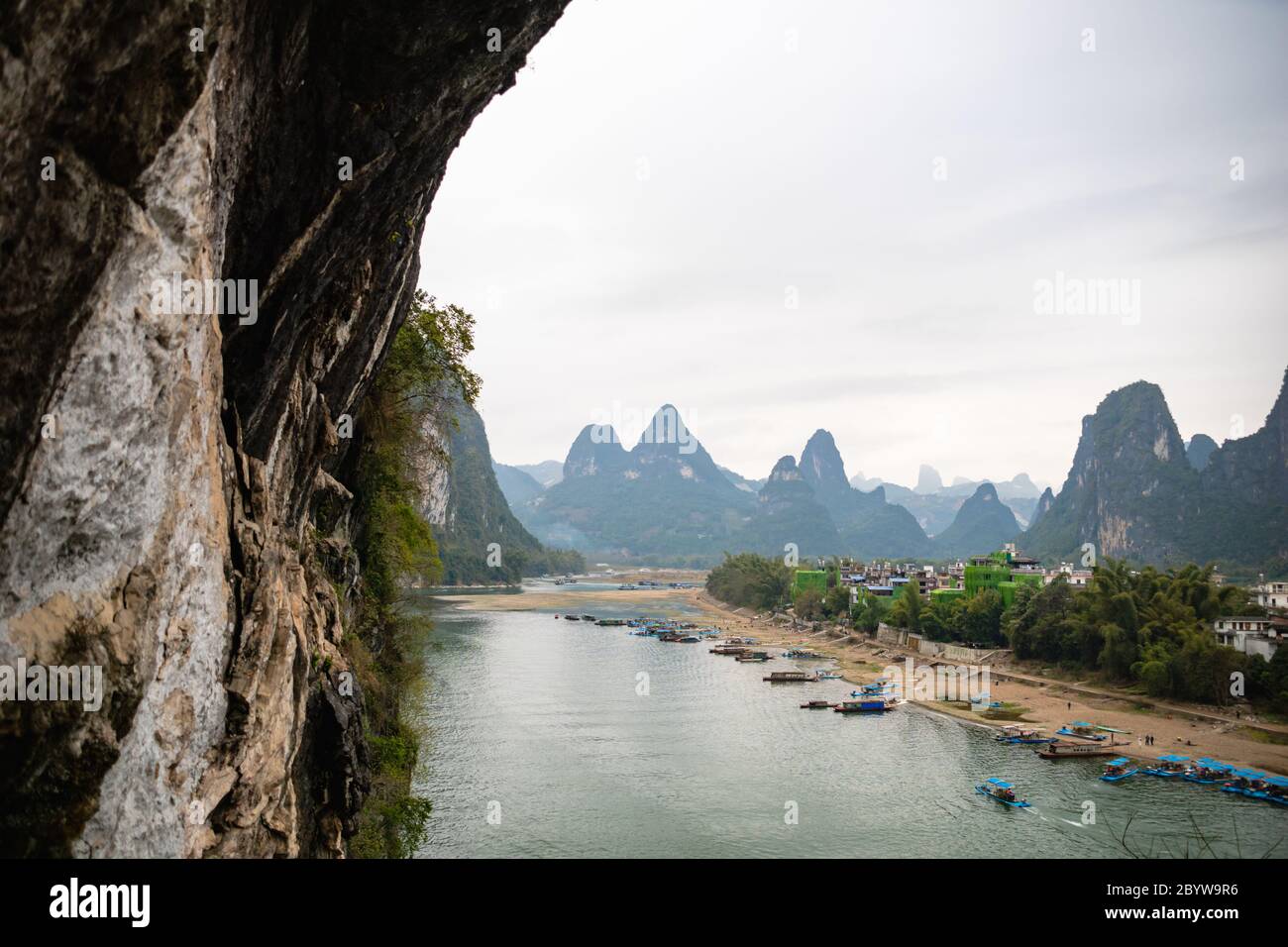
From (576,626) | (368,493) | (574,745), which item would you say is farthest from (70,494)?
(576,626)

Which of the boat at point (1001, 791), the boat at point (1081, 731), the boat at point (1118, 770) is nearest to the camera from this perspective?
the boat at point (1001, 791)

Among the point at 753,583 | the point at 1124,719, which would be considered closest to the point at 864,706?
the point at 1124,719

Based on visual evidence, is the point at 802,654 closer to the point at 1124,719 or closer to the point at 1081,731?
the point at 1124,719

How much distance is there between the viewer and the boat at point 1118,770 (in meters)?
23.1

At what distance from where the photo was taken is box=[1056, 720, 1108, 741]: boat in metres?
27.1

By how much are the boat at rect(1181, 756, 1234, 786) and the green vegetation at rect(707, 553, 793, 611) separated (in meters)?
46.5

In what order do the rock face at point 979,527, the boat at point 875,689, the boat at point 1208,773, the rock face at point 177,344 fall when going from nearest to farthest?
the rock face at point 177,344
the boat at point 1208,773
the boat at point 875,689
the rock face at point 979,527

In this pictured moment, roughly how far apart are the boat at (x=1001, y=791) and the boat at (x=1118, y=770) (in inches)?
122

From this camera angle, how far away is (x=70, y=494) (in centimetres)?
420

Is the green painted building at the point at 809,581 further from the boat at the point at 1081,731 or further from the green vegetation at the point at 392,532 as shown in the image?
the green vegetation at the point at 392,532

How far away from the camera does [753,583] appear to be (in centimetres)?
7656

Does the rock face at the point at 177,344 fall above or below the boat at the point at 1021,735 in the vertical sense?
above

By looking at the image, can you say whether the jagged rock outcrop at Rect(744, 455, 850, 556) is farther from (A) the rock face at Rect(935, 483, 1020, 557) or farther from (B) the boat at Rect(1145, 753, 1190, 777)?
(B) the boat at Rect(1145, 753, 1190, 777)

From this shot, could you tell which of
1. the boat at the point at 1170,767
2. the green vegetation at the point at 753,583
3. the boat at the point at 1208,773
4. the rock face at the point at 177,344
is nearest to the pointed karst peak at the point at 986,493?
the green vegetation at the point at 753,583
